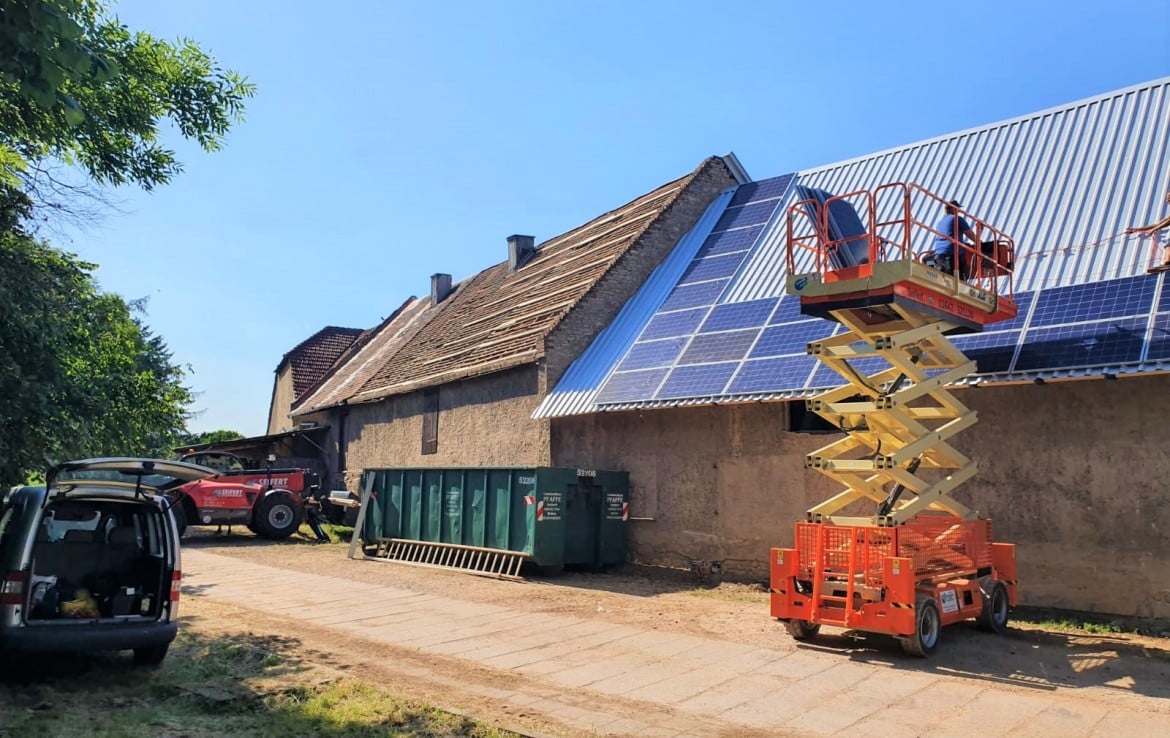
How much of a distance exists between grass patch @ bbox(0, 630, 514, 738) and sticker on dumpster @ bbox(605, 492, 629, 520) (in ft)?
24.5

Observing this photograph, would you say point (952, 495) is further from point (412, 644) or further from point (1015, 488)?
point (412, 644)

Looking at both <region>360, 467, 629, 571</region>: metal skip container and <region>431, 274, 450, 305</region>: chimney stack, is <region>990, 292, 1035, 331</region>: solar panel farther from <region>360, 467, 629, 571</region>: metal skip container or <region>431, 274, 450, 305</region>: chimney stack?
<region>431, 274, 450, 305</region>: chimney stack

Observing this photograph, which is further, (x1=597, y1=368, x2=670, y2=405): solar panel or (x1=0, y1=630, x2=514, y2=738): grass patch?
(x1=597, y1=368, x2=670, y2=405): solar panel

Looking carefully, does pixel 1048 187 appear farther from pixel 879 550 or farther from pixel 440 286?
pixel 440 286

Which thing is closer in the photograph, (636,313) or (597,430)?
(597,430)

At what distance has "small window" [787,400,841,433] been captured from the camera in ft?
40.9

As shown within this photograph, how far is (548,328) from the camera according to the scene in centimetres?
1755

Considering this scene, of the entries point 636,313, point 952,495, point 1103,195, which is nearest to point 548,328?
point 636,313

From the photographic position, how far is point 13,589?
670cm

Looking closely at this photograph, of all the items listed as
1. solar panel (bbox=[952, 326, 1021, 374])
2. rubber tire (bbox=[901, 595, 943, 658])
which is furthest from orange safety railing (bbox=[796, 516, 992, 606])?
solar panel (bbox=[952, 326, 1021, 374])

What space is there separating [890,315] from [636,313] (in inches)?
341

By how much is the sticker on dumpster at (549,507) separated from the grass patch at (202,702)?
6344 millimetres

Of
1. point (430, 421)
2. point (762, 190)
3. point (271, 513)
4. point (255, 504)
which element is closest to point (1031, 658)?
point (762, 190)

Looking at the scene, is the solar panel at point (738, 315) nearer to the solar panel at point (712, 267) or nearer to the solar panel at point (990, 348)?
the solar panel at point (712, 267)
